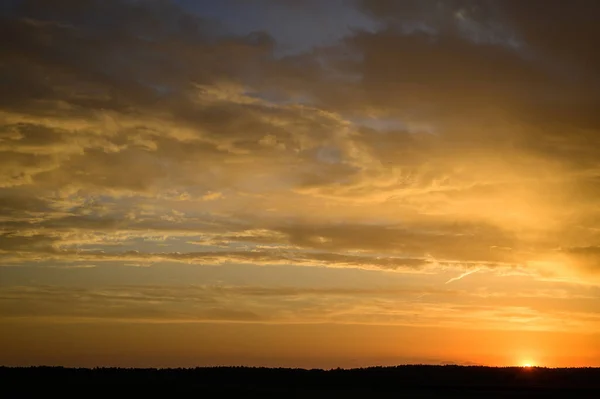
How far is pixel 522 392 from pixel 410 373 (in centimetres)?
3056

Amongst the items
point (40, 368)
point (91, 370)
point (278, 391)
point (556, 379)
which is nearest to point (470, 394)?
point (278, 391)

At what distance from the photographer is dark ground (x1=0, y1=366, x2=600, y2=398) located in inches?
2261

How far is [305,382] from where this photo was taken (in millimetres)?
74625

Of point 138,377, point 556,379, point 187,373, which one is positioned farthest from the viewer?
point 556,379

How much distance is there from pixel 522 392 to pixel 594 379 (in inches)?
1074

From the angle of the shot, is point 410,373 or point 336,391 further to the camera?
point 410,373

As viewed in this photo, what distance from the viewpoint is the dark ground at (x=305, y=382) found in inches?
2261

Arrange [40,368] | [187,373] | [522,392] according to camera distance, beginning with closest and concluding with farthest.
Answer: [522,392]
[40,368]
[187,373]

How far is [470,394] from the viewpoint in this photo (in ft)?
208

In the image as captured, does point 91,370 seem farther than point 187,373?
No

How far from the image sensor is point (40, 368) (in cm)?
7550

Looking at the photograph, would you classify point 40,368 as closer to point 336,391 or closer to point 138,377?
point 138,377

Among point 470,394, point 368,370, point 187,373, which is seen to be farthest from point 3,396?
point 368,370

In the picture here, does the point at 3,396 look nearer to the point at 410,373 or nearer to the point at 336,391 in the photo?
the point at 336,391
